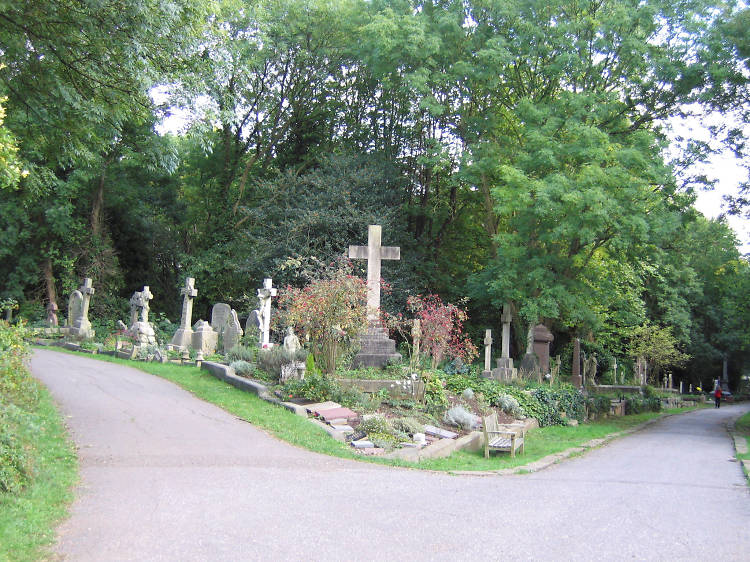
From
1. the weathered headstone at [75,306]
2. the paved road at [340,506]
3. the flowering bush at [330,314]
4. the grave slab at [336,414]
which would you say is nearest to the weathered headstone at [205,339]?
the flowering bush at [330,314]

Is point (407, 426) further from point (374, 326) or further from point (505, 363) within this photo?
point (505, 363)

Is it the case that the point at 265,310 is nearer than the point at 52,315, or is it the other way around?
the point at 265,310

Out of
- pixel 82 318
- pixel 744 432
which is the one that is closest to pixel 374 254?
pixel 744 432

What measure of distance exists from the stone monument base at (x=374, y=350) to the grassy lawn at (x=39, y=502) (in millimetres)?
8239

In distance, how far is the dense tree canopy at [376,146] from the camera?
11.2 metres

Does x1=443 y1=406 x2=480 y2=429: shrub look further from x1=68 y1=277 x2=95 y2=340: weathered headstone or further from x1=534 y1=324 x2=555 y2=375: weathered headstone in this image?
x1=68 y1=277 x2=95 y2=340: weathered headstone

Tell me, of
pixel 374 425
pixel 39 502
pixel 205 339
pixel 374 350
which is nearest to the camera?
pixel 39 502

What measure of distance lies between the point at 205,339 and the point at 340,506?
49.9ft

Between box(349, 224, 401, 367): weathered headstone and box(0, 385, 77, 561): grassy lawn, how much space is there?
318 inches

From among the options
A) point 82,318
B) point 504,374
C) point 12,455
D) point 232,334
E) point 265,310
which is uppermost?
point 265,310

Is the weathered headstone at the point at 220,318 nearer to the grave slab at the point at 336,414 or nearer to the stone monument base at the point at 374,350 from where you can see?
the stone monument base at the point at 374,350

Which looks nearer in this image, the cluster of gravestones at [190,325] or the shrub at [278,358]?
the shrub at [278,358]

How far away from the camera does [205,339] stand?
20.6 metres

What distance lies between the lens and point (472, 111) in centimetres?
2720
